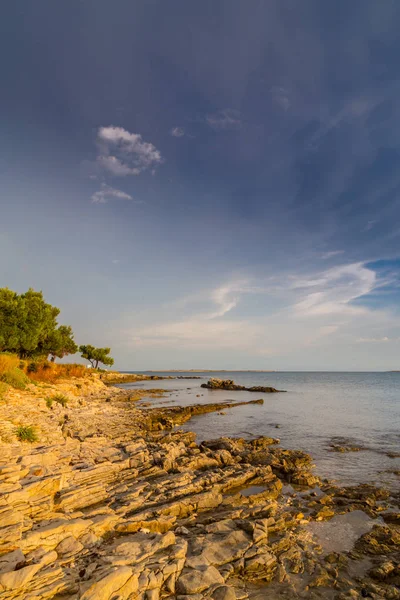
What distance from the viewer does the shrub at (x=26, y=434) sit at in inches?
595

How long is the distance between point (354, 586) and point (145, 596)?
5.77 m

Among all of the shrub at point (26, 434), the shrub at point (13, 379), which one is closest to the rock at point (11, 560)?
the shrub at point (26, 434)

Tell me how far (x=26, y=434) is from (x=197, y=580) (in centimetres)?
1167

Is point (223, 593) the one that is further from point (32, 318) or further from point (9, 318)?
point (32, 318)

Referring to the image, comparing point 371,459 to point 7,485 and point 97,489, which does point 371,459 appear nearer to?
point 97,489

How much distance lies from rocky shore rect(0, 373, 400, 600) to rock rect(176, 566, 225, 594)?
27 mm

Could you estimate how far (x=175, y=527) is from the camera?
10602mm

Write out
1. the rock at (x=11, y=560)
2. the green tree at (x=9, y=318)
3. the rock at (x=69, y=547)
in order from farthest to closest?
1. the green tree at (x=9, y=318)
2. the rock at (x=69, y=547)
3. the rock at (x=11, y=560)

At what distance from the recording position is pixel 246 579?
328 inches

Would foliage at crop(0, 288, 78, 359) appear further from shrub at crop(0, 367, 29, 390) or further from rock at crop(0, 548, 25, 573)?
rock at crop(0, 548, 25, 573)

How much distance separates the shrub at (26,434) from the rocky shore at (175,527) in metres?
0.45

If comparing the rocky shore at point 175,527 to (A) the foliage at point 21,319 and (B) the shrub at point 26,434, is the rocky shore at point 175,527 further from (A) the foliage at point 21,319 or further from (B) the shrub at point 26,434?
(A) the foliage at point 21,319

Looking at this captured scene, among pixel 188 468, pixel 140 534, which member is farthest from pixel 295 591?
pixel 188 468

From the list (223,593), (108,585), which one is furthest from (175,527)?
(108,585)
